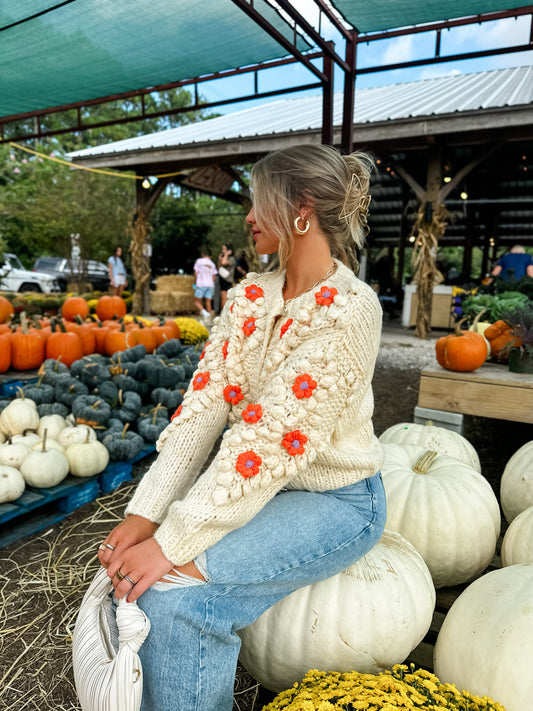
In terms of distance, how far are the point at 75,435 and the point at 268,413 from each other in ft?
6.04

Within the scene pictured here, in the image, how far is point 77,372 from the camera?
11.1 feet

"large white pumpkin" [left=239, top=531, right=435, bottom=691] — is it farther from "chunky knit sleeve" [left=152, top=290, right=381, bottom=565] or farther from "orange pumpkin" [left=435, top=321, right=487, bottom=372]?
"orange pumpkin" [left=435, top=321, right=487, bottom=372]

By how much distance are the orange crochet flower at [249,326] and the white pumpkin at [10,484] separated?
1491 mm

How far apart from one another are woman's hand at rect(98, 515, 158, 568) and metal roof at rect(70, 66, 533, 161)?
7.36 meters

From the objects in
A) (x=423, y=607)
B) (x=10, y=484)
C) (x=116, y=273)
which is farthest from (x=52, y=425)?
(x=116, y=273)

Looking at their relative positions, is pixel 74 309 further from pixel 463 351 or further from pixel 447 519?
pixel 447 519

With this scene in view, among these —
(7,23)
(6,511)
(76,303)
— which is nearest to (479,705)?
(6,511)

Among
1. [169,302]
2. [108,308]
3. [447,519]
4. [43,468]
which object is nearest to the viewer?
[447,519]

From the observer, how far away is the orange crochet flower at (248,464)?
1.09 meters

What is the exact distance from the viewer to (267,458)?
3.64ft

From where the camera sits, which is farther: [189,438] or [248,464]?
[189,438]

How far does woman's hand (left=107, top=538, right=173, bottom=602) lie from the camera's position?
103 centimetres

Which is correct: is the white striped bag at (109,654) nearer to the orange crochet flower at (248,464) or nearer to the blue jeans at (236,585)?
the blue jeans at (236,585)

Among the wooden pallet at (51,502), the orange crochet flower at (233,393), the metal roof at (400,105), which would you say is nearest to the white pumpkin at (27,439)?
the wooden pallet at (51,502)
